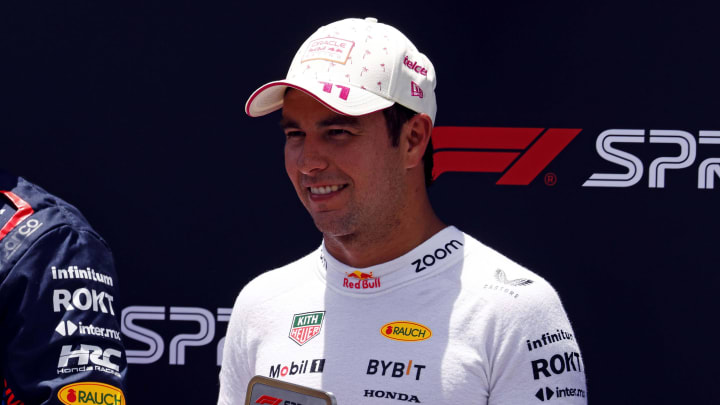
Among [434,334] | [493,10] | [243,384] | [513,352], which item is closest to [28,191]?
[243,384]

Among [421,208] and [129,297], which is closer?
[421,208]

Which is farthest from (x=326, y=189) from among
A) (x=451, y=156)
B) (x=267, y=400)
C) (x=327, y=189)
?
(x=451, y=156)

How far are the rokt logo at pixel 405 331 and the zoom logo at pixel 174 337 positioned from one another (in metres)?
1.07

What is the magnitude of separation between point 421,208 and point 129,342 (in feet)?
4.01

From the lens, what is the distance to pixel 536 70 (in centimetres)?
223

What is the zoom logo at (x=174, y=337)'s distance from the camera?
2342 mm

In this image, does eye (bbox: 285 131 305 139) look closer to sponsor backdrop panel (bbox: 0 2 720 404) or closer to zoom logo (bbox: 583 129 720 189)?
sponsor backdrop panel (bbox: 0 2 720 404)

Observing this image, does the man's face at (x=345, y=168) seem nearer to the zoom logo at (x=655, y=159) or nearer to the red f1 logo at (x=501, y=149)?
the red f1 logo at (x=501, y=149)

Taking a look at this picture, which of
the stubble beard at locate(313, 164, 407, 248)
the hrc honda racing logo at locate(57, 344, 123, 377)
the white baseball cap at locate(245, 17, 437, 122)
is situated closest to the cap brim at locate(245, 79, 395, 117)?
the white baseball cap at locate(245, 17, 437, 122)

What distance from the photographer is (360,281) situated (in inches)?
55.7

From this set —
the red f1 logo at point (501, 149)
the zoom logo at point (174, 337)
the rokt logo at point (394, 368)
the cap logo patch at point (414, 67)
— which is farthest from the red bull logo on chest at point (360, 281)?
the zoom logo at point (174, 337)

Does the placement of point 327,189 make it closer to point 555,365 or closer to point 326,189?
point 326,189

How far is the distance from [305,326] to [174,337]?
3.39 ft

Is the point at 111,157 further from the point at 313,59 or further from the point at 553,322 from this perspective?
the point at 553,322
